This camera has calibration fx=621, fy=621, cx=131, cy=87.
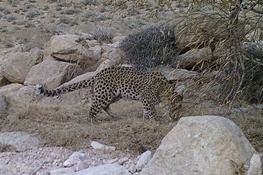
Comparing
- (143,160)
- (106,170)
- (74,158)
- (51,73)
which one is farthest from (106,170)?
→ (51,73)

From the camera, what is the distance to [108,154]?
926cm

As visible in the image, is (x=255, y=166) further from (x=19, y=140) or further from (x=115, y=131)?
(x=19, y=140)

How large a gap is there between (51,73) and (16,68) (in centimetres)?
139

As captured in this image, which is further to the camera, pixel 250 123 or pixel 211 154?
pixel 250 123

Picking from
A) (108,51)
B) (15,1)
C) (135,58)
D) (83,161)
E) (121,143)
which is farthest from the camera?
(15,1)

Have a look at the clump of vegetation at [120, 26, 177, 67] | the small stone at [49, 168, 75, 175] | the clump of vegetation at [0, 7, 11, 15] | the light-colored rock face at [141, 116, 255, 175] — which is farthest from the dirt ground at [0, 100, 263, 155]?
the clump of vegetation at [0, 7, 11, 15]

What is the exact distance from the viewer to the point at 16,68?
1969 centimetres

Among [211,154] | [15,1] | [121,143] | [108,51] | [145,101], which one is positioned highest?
[211,154]

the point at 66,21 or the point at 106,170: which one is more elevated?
the point at 106,170

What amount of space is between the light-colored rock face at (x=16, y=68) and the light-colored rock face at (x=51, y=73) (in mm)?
368

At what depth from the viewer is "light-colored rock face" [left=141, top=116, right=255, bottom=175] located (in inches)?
258

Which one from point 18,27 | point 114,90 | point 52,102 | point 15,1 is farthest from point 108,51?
point 15,1

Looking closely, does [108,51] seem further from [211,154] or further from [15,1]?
[15,1]

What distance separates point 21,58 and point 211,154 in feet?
46.6
